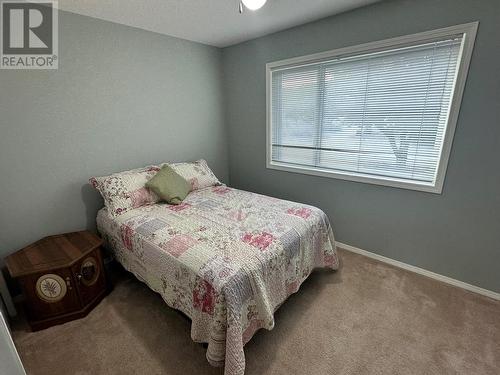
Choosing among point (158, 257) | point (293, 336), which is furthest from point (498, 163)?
point (158, 257)

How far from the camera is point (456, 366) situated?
1.41 metres

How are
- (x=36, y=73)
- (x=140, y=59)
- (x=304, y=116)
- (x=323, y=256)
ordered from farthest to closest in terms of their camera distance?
(x=304, y=116) < (x=140, y=59) < (x=323, y=256) < (x=36, y=73)

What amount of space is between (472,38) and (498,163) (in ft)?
2.91

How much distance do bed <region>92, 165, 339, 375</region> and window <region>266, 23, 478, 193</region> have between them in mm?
808

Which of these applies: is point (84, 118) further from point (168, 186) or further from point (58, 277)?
point (58, 277)

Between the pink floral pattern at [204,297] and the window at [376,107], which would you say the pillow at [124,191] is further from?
the window at [376,107]

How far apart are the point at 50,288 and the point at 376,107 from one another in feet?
9.66

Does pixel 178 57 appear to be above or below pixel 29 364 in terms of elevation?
above

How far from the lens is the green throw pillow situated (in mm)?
2266

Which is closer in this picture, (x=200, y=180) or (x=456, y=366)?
(x=456, y=366)

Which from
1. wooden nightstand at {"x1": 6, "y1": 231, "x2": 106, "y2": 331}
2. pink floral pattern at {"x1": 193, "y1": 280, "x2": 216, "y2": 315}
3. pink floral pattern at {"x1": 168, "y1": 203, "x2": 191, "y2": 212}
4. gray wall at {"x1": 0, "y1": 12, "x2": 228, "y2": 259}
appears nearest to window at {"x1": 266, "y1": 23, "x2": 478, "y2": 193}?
gray wall at {"x1": 0, "y1": 12, "x2": 228, "y2": 259}

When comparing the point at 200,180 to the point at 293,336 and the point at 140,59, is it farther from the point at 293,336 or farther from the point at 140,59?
the point at 293,336

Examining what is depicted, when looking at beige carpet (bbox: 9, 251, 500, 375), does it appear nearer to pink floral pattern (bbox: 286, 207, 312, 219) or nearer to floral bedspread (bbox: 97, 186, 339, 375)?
floral bedspread (bbox: 97, 186, 339, 375)

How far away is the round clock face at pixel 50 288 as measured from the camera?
1.64 meters
